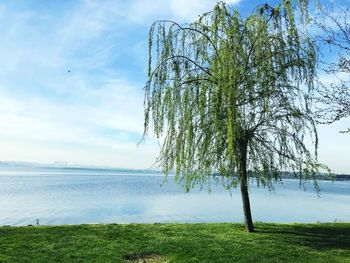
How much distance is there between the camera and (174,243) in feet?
37.9

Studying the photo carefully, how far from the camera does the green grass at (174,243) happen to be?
10.2m

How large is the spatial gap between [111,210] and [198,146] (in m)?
23.7

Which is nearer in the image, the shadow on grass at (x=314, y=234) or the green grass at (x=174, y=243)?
the green grass at (x=174, y=243)

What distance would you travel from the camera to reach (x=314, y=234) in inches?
531

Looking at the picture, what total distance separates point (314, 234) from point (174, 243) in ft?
16.8

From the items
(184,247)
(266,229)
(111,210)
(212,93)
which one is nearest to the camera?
(184,247)

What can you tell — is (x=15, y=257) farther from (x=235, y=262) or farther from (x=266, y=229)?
(x=266, y=229)

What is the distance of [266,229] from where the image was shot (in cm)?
1405

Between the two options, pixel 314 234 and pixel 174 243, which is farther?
pixel 314 234

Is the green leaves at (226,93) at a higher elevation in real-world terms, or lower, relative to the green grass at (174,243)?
higher

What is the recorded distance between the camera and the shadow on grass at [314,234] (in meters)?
12.1

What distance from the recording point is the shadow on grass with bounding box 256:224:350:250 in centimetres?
1211

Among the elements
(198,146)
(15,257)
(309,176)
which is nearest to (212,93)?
(198,146)

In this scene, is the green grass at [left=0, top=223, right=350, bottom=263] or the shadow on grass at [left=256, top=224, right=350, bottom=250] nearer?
the green grass at [left=0, top=223, right=350, bottom=263]
